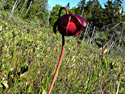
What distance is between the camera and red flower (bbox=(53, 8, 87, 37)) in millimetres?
338

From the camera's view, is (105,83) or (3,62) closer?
(3,62)

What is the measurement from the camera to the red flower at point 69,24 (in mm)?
338

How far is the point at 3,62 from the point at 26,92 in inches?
13.7

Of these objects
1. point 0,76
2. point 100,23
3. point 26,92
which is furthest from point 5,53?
point 100,23

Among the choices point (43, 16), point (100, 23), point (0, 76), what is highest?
point (43, 16)

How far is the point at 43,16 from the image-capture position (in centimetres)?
2383

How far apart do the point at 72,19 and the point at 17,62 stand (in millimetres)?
760

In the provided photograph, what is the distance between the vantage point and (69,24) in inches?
13.6

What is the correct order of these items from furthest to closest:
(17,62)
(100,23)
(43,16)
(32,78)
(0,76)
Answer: (43,16) < (100,23) < (17,62) < (32,78) < (0,76)

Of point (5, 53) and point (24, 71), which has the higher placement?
point (5, 53)

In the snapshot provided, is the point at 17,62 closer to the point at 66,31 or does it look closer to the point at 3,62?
the point at 3,62

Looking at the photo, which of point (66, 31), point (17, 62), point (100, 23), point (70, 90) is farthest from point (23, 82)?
point (100, 23)

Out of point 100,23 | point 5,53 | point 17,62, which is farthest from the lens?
point 100,23

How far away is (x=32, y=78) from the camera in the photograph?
0.85m
